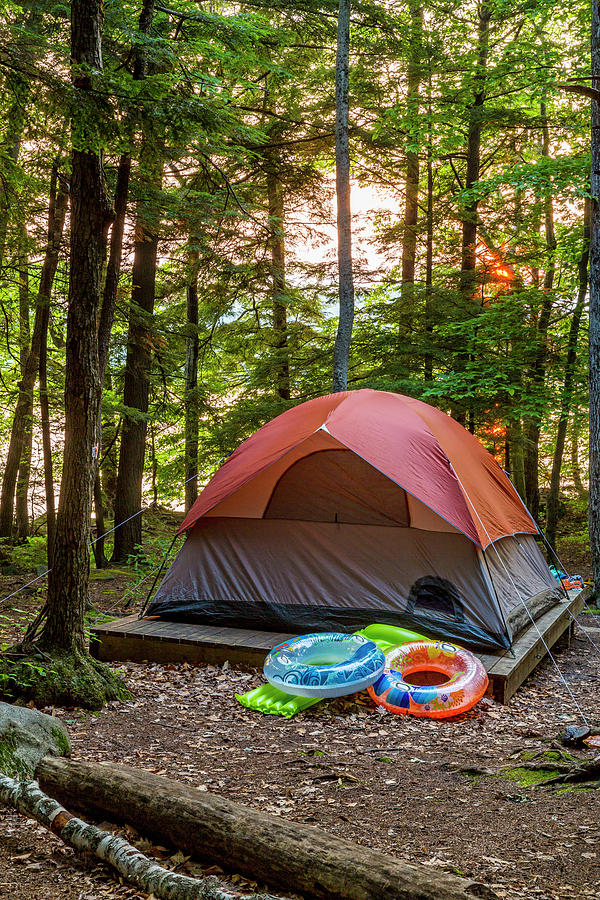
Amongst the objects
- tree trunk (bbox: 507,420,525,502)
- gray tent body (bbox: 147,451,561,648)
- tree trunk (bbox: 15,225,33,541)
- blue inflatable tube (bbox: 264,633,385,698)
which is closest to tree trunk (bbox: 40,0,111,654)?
blue inflatable tube (bbox: 264,633,385,698)

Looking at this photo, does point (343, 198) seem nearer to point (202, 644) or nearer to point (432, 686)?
point (202, 644)

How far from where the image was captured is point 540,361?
1135 cm

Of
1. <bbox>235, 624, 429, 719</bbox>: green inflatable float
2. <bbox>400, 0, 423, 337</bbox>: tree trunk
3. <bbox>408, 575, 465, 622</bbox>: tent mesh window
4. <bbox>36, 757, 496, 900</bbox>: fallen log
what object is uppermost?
<bbox>400, 0, 423, 337</bbox>: tree trunk

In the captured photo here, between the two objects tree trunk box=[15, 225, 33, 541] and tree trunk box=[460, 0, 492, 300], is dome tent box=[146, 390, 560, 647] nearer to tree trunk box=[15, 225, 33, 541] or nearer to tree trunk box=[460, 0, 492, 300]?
tree trunk box=[15, 225, 33, 541]

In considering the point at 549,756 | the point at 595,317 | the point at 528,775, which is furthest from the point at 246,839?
the point at 595,317

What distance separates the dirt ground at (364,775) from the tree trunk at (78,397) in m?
0.67

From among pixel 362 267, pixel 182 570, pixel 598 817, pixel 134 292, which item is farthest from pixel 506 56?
pixel 598 817

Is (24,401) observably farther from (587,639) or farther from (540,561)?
(587,639)

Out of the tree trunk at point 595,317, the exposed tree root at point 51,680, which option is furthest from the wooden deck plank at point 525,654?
the exposed tree root at point 51,680

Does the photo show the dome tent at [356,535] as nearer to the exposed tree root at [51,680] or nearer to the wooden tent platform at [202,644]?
the wooden tent platform at [202,644]

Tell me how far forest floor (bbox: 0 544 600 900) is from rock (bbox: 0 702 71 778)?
0.29 metres

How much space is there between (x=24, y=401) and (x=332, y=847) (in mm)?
9051

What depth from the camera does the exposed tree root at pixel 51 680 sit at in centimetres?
442

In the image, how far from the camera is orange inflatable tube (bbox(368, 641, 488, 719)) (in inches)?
190
